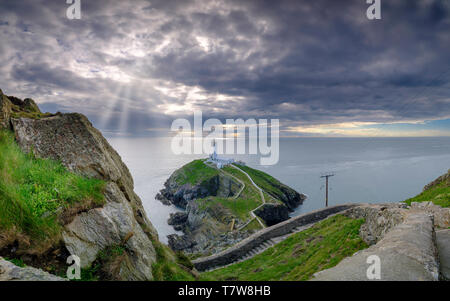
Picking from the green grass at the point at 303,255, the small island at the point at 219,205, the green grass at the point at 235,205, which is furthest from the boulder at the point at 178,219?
the green grass at the point at 303,255

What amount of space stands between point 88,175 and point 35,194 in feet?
7.16

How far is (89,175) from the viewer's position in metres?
8.32

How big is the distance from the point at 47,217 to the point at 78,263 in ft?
5.47

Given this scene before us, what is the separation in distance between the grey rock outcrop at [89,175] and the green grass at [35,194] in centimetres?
37

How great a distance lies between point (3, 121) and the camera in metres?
7.69

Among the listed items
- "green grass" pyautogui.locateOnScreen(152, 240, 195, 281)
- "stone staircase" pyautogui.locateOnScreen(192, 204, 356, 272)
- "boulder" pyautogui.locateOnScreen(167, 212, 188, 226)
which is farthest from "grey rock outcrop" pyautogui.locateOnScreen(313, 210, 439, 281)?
"boulder" pyautogui.locateOnScreen(167, 212, 188, 226)

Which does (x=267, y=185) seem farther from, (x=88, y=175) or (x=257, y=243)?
(x=88, y=175)

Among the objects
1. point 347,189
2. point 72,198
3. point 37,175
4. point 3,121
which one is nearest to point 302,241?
point 72,198

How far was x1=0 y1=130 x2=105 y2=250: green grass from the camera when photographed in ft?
17.3

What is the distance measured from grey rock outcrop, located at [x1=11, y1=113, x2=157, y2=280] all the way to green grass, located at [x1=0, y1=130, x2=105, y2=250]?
14.8 inches

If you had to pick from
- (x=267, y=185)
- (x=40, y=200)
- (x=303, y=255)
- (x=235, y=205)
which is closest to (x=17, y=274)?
(x=40, y=200)

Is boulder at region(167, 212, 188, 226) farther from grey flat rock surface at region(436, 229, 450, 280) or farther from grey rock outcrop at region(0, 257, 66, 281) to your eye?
grey rock outcrop at region(0, 257, 66, 281)

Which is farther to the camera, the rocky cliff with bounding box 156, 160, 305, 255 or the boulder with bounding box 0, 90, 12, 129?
the rocky cliff with bounding box 156, 160, 305, 255

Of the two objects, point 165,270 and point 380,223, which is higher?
point 380,223
